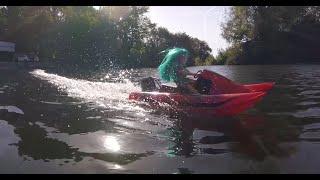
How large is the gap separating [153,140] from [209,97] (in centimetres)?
353

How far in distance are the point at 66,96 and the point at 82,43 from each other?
54.2m

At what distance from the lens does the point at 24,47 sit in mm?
61281

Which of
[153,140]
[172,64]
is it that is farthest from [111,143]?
[172,64]

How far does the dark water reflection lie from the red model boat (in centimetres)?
38

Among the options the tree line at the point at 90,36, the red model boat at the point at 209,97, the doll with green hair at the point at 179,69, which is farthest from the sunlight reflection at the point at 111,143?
the tree line at the point at 90,36

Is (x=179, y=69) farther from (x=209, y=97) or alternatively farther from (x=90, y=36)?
(x=90, y=36)

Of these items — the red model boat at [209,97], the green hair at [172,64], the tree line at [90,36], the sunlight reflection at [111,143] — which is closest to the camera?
the sunlight reflection at [111,143]

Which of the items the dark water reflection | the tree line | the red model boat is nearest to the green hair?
the red model boat

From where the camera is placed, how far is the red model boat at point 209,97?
12078mm

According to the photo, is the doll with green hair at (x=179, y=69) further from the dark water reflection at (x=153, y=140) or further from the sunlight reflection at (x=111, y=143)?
the sunlight reflection at (x=111, y=143)

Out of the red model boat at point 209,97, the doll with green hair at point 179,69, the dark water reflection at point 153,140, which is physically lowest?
the dark water reflection at point 153,140

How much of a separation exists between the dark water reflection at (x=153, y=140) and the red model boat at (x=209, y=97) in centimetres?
38

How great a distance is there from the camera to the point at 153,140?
377 inches
